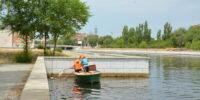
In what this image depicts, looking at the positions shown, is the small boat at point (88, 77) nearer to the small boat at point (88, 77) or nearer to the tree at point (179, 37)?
the small boat at point (88, 77)

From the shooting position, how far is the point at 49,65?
22.9 metres

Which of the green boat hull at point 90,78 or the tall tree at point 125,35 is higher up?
the tall tree at point 125,35

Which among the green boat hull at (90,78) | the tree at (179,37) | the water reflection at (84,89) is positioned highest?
the tree at (179,37)

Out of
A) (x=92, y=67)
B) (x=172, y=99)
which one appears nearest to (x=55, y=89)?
(x=92, y=67)

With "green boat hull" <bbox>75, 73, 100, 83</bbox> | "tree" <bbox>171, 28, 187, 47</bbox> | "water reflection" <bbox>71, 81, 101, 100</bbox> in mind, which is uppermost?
"tree" <bbox>171, 28, 187, 47</bbox>

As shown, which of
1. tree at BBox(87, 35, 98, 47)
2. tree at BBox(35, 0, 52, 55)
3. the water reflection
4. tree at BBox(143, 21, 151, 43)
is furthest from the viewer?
tree at BBox(87, 35, 98, 47)

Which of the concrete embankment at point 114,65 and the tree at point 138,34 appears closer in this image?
the concrete embankment at point 114,65

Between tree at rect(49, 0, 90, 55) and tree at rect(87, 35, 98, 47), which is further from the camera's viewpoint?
tree at rect(87, 35, 98, 47)

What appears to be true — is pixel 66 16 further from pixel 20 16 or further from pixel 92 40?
pixel 92 40

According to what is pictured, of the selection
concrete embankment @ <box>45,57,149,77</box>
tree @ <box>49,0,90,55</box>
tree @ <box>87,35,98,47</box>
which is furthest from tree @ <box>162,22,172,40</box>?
concrete embankment @ <box>45,57,149,77</box>

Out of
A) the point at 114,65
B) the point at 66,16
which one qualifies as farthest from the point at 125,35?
the point at 114,65

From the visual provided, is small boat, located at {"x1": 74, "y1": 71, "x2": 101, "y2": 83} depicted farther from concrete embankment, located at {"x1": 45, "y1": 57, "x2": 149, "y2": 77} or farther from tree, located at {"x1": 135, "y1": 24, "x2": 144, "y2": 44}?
tree, located at {"x1": 135, "y1": 24, "x2": 144, "y2": 44}

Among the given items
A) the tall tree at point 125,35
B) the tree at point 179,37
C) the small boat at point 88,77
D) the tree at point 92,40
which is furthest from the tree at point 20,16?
the tree at point 92,40

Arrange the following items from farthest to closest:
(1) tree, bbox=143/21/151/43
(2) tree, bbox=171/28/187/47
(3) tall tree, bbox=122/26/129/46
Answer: (3) tall tree, bbox=122/26/129/46, (1) tree, bbox=143/21/151/43, (2) tree, bbox=171/28/187/47
